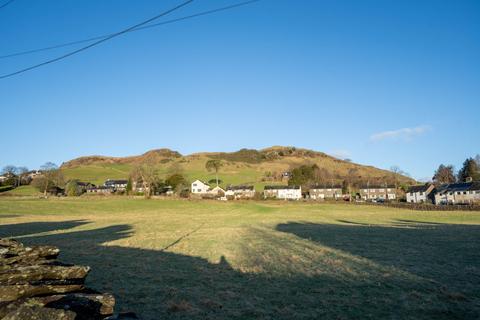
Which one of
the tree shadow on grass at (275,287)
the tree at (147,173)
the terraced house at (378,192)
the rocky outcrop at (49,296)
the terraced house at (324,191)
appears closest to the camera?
the rocky outcrop at (49,296)

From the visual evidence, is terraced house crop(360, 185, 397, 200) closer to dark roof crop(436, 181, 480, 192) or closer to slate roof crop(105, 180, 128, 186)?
dark roof crop(436, 181, 480, 192)

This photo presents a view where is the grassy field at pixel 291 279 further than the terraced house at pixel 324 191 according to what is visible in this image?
No

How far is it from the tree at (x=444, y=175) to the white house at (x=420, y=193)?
33.1m

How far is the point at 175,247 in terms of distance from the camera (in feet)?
72.0

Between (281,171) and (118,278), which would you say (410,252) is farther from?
(281,171)

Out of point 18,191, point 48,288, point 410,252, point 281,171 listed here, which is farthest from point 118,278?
point 281,171

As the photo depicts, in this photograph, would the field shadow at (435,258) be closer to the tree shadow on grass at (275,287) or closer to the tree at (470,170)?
the tree shadow on grass at (275,287)

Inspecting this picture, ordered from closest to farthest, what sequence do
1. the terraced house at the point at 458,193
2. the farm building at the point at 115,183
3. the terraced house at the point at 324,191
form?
the terraced house at the point at 458,193
the terraced house at the point at 324,191
the farm building at the point at 115,183

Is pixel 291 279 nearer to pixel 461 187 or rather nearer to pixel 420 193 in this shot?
pixel 461 187

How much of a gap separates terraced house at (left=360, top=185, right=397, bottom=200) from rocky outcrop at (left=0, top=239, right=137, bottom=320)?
16393 cm

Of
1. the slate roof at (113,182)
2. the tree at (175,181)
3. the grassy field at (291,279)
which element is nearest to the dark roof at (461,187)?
the tree at (175,181)

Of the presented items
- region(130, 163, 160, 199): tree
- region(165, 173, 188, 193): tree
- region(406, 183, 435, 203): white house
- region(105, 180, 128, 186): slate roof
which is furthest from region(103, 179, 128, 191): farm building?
region(406, 183, 435, 203): white house

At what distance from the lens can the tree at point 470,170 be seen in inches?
5566

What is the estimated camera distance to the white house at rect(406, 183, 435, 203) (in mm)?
138625
